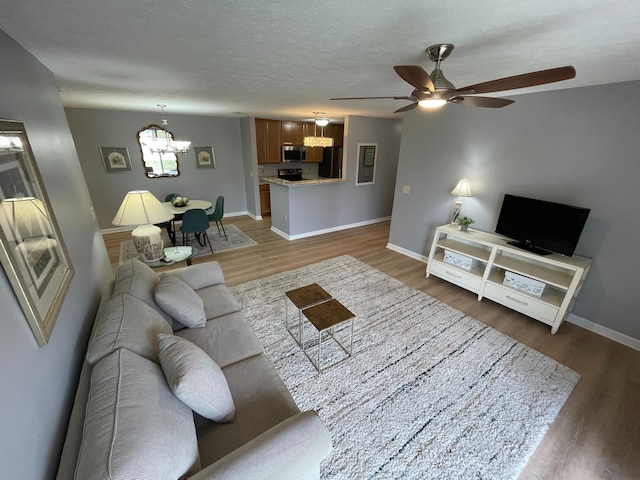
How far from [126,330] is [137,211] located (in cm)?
131

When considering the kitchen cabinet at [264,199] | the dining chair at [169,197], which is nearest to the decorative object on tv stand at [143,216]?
the dining chair at [169,197]

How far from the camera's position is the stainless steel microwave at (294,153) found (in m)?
6.27

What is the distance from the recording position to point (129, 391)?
37.6 inches

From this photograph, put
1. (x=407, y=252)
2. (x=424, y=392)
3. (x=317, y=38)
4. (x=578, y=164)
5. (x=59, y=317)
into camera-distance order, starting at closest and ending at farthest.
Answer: (x=59, y=317)
(x=317, y=38)
(x=424, y=392)
(x=578, y=164)
(x=407, y=252)

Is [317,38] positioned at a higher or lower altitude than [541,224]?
higher

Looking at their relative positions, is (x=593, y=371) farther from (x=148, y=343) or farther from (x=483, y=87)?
(x=148, y=343)

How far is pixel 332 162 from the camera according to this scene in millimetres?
6480

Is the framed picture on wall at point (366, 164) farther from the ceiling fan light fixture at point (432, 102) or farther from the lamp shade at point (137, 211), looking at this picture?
the lamp shade at point (137, 211)

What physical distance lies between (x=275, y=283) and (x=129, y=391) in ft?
7.75

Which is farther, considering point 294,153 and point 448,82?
point 294,153

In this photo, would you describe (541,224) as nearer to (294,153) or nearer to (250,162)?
(294,153)

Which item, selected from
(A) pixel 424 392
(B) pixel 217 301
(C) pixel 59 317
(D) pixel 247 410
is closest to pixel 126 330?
(C) pixel 59 317

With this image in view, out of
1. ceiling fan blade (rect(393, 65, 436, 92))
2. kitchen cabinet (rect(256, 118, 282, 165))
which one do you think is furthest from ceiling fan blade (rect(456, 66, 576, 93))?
kitchen cabinet (rect(256, 118, 282, 165))

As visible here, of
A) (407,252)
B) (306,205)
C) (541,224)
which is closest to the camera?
(541,224)
